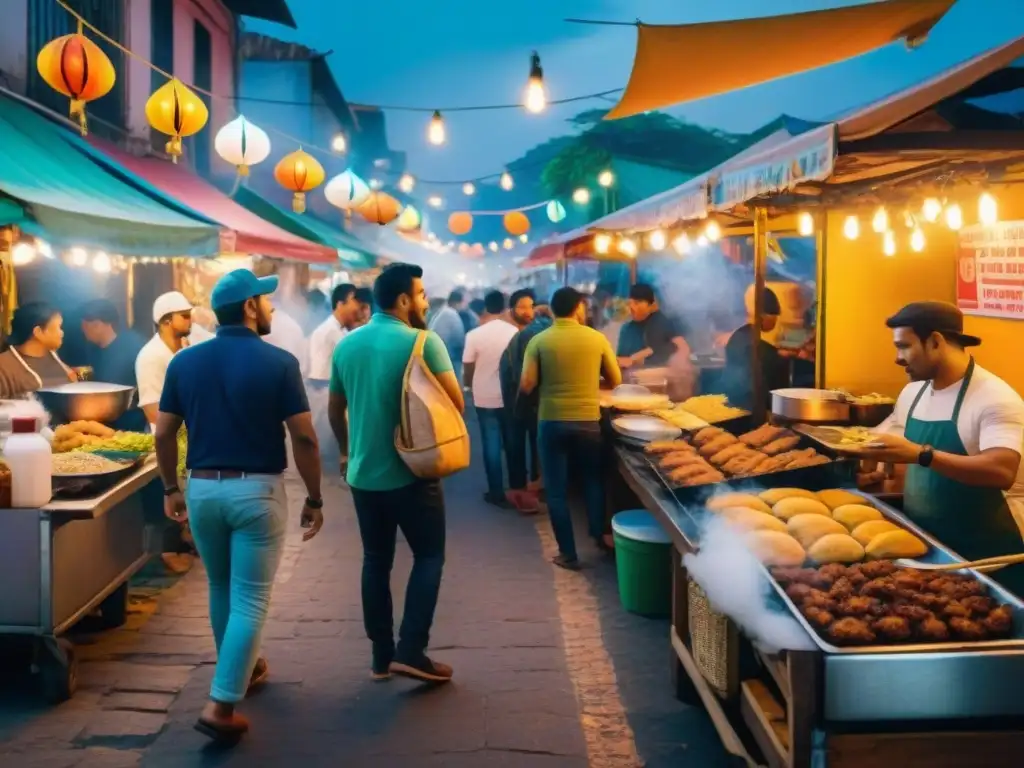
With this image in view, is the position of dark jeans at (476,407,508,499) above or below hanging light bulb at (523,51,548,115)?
below

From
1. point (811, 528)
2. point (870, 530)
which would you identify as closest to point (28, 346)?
point (811, 528)

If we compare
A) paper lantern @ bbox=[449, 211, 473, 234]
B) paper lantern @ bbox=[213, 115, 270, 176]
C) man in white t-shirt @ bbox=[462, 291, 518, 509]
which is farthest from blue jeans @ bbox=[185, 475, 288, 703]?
paper lantern @ bbox=[449, 211, 473, 234]

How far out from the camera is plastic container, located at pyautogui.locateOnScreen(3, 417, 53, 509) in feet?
16.3

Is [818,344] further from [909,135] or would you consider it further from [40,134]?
[40,134]

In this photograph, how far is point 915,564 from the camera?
13.0 ft

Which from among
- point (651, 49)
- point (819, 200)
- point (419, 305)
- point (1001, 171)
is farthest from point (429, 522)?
point (819, 200)

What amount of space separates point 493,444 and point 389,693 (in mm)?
5097

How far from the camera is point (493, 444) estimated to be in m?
10.1

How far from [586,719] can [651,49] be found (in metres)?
3.92

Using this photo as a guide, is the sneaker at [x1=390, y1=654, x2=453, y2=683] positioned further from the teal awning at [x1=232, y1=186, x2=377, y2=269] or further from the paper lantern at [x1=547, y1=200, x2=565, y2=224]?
the paper lantern at [x1=547, y1=200, x2=565, y2=224]

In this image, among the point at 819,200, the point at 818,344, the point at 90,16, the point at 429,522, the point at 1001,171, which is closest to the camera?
the point at 429,522

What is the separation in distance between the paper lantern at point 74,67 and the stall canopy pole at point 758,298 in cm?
503

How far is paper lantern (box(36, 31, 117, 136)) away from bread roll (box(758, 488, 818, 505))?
5732 millimetres

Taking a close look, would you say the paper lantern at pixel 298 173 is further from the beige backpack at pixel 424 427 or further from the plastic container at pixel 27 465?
the beige backpack at pixel 424 427
